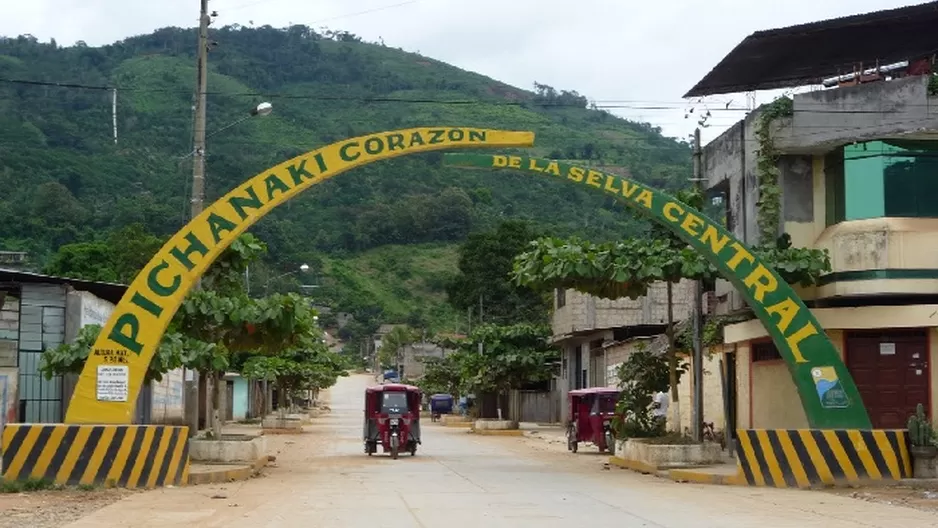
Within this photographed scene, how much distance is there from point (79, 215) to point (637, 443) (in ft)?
216

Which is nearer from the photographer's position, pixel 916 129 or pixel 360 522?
pixel 360 522

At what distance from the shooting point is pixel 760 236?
27.4 meters

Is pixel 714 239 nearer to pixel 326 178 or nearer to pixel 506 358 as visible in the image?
pixel 326 178

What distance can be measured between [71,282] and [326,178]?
9.34 metres

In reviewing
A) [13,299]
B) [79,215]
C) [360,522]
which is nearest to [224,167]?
[79,215]

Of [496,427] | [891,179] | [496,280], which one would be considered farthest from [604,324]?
[891,179]

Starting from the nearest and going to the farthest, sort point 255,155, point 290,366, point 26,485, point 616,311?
point 26,485 → point 616,311 → point 290,366 → point 255,155

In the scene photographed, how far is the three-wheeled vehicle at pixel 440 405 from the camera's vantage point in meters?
86.2

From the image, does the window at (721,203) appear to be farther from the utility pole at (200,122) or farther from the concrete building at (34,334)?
the concrete building at (34,334)

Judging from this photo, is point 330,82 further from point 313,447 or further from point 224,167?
point 313,447

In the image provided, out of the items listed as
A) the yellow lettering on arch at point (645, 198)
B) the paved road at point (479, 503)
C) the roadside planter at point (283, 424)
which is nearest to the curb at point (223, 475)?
the paved road at point (479, 503)

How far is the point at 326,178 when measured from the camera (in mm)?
21922

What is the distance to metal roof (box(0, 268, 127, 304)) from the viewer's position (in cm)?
2703

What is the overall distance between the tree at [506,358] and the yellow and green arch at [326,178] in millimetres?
33046
